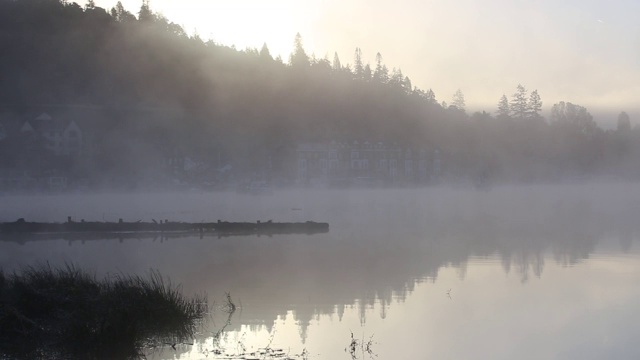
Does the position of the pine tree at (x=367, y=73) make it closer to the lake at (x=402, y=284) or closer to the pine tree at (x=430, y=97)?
the pine tree at (x=430, y=97)

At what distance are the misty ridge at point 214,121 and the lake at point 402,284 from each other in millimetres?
40135

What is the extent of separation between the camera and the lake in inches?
664

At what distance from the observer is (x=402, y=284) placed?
26.7m

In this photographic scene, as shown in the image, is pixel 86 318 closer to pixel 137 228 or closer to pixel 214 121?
pixel 137 228

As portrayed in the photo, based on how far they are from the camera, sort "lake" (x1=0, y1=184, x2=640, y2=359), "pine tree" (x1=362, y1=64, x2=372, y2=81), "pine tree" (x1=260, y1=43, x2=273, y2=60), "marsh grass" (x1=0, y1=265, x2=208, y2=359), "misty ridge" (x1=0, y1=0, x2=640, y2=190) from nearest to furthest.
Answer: "marsh grass" (x1=0, y1=265, x2=208, y2=359), "lake" (x1=0, y1=184, x2=640, y2=359), "misty ridge" (x1=0, y1=0, x2=640, y2=190), "pine tree" (x1=260, y1=43, x2=273, y2=60), "pine tree" (x1=362, y1=64, x2=372, y2=81)

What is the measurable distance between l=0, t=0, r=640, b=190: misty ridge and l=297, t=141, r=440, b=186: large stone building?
24 cm

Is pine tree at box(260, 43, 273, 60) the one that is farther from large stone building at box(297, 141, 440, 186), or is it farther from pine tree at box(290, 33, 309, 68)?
large stone building at box(297, 141, 440, 186)

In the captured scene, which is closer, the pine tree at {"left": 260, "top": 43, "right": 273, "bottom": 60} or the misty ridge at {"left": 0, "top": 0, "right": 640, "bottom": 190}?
the misty ridge at {"left": 0, "top": 0, "right": 640, "bottom": 190}

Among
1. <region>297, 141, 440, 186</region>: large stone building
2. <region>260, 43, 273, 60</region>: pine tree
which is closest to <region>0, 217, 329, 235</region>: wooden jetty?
<region>297, 141, 440, 186</region>: large stone building

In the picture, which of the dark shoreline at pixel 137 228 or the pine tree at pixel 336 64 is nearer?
the dark shoreline at pixel 137 228

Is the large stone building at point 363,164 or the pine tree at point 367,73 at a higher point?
the pine tree at point 367,73

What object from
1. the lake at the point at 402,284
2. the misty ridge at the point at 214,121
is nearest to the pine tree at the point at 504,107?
the misty ridge at the point at 214,121

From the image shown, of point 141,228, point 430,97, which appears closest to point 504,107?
point 430,97

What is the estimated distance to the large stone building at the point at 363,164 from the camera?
4697 inches
